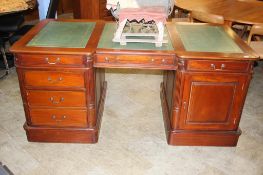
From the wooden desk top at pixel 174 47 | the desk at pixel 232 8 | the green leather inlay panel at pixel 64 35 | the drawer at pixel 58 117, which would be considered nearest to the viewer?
the wooden desk top at pixel 174 47

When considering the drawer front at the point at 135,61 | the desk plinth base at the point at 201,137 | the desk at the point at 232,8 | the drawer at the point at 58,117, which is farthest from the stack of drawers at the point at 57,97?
the desk at the point at 232,8

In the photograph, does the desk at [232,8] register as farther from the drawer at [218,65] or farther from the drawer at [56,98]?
the drawer at [56,98]

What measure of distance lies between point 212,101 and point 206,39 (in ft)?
1.51

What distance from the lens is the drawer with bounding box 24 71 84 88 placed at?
1.77 meters

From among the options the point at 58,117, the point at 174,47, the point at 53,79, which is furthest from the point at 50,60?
the point at 174,47

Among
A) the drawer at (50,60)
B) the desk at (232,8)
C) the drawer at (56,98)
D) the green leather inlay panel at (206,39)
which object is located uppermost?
the green leather inlay panel at (206,39)

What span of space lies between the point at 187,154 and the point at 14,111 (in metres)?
1.60

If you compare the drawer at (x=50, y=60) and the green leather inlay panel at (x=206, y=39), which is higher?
the green leather inlay panel at (x=206, y=39)

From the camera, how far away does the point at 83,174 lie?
1.79 meters

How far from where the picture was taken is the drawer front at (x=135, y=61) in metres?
1.73

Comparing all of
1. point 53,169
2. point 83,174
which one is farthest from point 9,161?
point 83,174

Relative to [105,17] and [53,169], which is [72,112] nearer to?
[53,169]

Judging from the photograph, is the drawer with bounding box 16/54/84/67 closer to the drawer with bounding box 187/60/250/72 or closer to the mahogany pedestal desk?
the mahogany pedestal desk

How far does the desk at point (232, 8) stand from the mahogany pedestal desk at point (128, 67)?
90 centimetres
